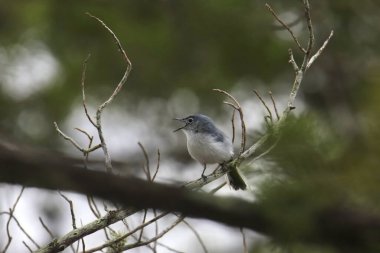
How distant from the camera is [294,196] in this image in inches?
26.8

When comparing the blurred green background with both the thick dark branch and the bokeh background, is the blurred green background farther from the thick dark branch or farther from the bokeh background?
the thick dark branch

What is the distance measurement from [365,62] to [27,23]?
3.21m

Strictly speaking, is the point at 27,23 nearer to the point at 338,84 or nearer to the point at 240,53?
the point at 240,53

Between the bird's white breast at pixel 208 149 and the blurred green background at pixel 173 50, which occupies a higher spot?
the blurred green background at pixel 173 50

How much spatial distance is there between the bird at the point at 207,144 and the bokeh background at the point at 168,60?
6.15 feet

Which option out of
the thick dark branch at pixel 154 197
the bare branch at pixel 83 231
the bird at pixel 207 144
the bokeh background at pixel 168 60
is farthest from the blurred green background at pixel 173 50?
the thick dark branch at pixel 154 197

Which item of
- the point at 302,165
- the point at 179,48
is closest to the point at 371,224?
the point at 302,165

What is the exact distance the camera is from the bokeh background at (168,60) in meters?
5.97

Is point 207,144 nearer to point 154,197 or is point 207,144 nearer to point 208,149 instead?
point 208,149

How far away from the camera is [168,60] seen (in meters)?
6.50

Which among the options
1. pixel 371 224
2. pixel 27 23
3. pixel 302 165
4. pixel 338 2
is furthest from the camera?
pixel 27 23

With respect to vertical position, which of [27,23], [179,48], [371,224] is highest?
[27,23]

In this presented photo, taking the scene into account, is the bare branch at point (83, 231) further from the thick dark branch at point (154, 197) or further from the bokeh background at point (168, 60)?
the bokeh background at point (168, 60)

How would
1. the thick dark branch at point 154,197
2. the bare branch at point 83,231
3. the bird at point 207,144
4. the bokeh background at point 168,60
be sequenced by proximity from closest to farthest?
1. the thick dark branch at point 154,197
2. the bare branch at point 83,231
3. the bird at point 207,144
4. the bokeh background at point 168,60
